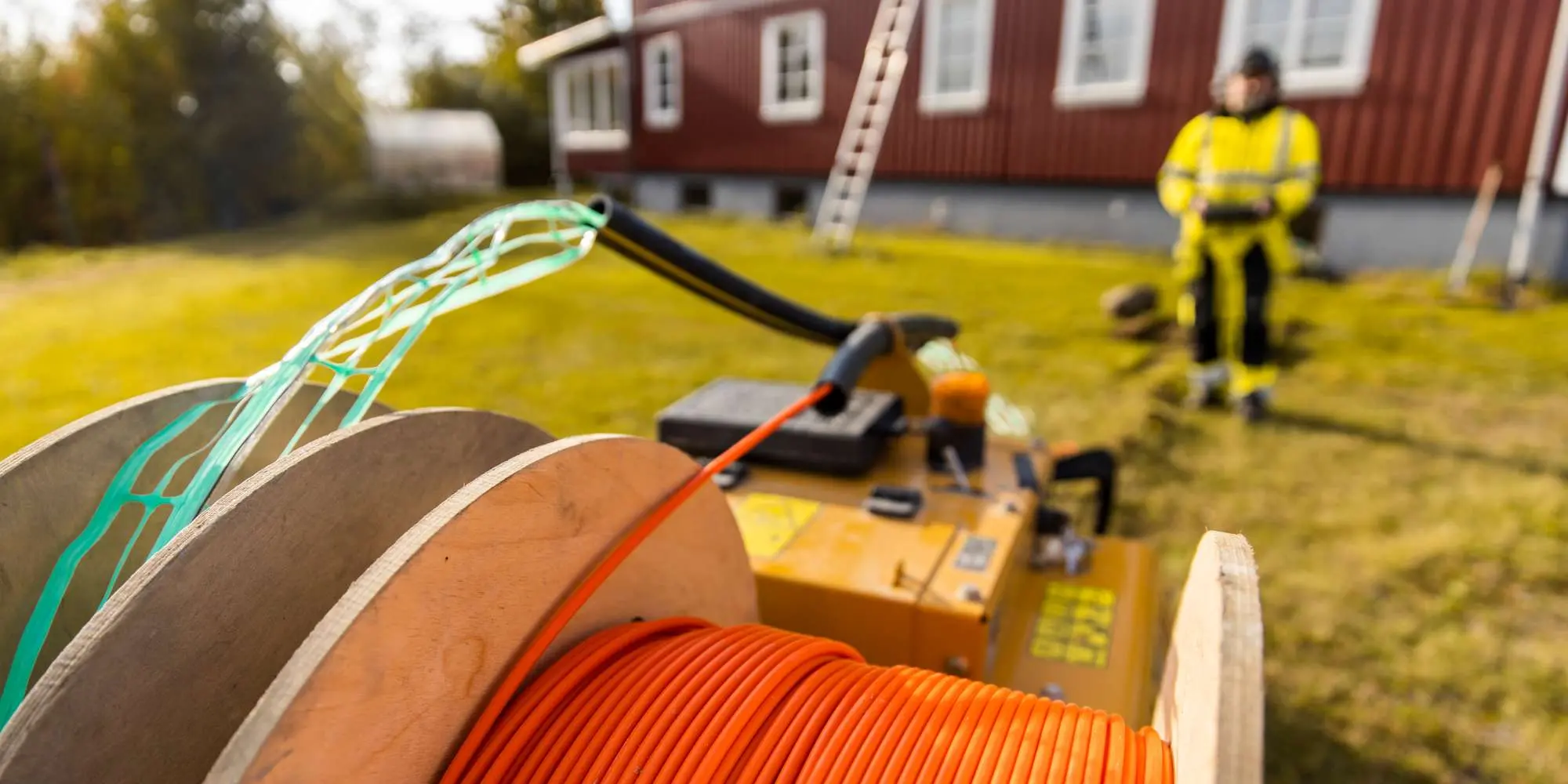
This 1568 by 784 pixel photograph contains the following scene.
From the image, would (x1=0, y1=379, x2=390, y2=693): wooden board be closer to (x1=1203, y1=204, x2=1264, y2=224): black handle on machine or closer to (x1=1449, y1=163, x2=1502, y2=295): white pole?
(x1=1203, y1=204, x2=1264, y2=224): black handle on machine

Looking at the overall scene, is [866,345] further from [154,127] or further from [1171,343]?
[154,127]

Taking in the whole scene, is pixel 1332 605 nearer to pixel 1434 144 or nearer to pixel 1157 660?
pixel 1157 660

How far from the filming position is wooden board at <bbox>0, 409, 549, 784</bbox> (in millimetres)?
893

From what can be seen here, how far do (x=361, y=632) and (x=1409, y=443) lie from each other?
205 inches

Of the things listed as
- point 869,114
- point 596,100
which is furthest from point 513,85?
point 869,114

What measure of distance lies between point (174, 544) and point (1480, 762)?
2976 millimetres

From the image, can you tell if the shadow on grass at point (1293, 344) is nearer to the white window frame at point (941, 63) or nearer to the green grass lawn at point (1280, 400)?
the green grass lawn at point (1280, 400)

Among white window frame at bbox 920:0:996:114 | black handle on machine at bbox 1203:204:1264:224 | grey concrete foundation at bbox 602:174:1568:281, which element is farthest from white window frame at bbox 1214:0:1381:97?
black handle on machine at bbox 1203:204:1264:224

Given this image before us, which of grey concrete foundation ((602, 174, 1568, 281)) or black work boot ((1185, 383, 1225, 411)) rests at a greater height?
grey concrete foundation ((602, 174, 1568, 281))

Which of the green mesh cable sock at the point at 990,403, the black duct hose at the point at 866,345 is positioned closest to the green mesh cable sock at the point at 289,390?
the black duct hose at the point at 866,345

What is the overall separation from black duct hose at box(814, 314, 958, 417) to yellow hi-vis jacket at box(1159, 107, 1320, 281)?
308 centimetres

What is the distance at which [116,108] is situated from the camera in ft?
47.9

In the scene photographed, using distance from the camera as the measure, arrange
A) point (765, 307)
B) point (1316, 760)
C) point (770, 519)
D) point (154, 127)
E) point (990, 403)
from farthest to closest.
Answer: point (154, 127), point (990, 403), point (1316, 760), point (765, 307), point (770, 519)

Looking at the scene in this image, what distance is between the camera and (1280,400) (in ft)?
18.0
